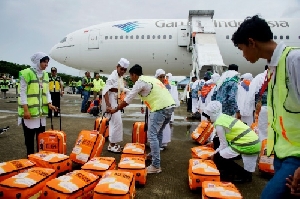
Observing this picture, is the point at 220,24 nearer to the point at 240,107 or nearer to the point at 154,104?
the point at 240,107

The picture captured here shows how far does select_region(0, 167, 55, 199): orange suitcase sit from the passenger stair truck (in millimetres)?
10203

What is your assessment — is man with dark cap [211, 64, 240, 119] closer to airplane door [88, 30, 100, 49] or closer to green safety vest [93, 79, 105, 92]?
green safety vest [93, 79, 105, 92]

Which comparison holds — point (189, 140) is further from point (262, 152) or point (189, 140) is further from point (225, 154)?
point (225, 154)

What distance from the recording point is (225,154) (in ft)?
12.6

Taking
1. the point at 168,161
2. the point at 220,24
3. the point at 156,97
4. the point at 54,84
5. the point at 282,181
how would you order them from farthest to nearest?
the point at 220,24 < the point at 54,84 < the point at 168,161 < the point at 156,97 < the point at 282,181

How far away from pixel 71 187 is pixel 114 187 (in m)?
0.45

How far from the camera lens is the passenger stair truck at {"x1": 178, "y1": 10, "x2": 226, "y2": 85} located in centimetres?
1280

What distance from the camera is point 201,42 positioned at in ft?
46.7

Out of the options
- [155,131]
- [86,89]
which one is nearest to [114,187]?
[155,131]

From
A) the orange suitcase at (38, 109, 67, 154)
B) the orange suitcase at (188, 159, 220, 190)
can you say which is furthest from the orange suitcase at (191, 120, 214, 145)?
the orange suitcase at (38, 109, 67, 154)

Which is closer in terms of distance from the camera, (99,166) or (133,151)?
(99,166)

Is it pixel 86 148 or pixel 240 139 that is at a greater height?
pixel 240 139

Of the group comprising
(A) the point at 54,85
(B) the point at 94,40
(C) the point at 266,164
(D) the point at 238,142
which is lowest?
(C) the point at 266,164

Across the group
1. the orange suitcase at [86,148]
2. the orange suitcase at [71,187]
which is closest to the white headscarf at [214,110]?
the orange suitcase at [86,148]
